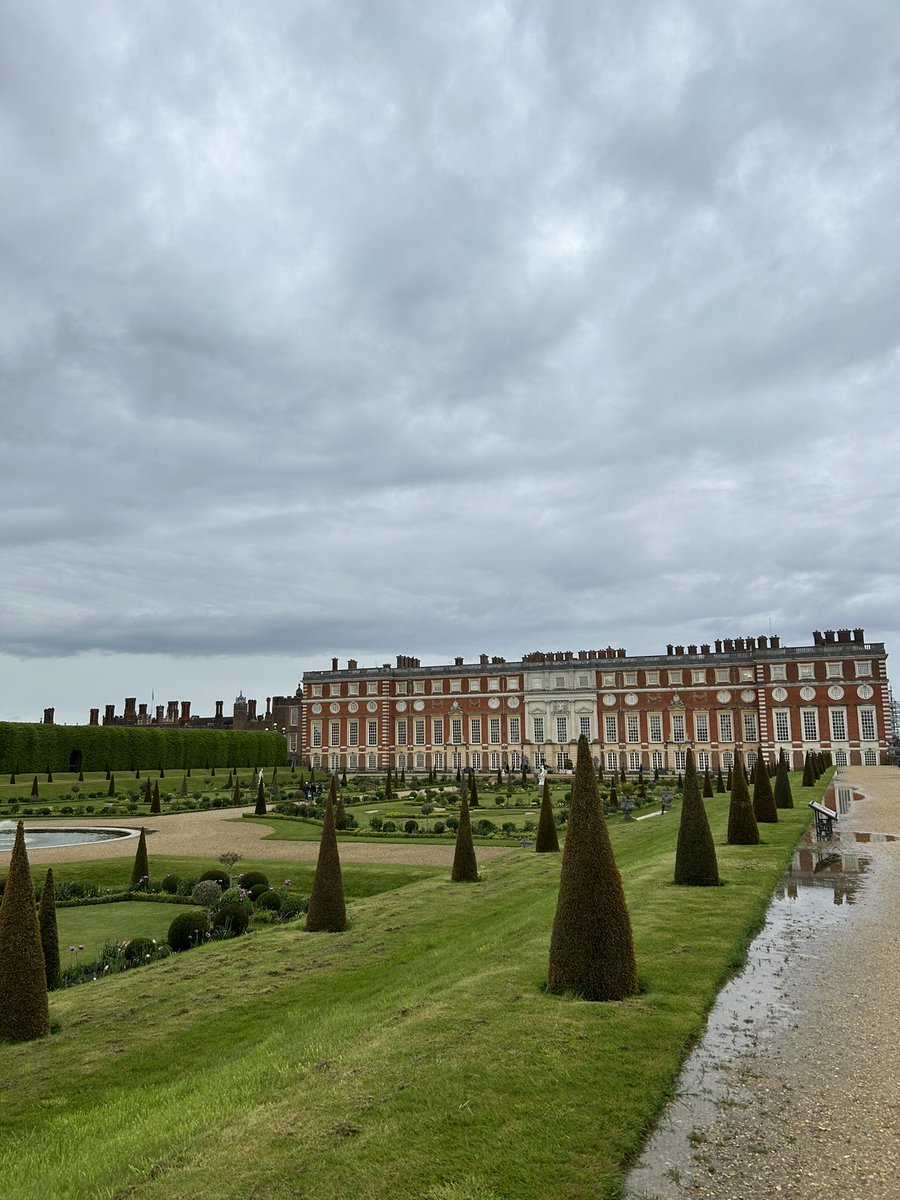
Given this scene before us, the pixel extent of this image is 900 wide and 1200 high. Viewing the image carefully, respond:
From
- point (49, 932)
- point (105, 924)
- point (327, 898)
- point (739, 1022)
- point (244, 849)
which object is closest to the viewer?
point (739, 1022)

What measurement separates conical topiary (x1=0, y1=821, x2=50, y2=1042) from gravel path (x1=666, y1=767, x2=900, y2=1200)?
7.06m

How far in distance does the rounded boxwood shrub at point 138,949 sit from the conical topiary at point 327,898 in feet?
8.12

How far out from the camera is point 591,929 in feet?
26.5

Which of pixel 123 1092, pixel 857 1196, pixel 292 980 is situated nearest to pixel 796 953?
pixel 857 1196

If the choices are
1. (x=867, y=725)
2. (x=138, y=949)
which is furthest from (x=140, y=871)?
(x=867, y=725)

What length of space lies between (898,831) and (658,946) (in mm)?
15033

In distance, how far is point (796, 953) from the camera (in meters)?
9.63

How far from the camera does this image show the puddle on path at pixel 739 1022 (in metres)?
4.80

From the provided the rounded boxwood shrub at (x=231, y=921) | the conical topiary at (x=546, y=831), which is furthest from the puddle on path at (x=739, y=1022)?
the rounded boxwood shrub at (x=231, y=921)

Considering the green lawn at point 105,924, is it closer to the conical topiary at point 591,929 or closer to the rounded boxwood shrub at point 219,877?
the rounded boxwood shrub at point 219,877

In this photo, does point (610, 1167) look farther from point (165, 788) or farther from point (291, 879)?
point (165, 788)

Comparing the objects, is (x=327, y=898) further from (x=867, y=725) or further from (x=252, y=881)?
(x=867, y=725)

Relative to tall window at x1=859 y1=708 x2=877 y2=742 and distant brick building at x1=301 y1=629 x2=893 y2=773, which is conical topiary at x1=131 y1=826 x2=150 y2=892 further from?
tall window at x1=859 y1=708 x2=877 y2=742

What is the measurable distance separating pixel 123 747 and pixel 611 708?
4096 centimetres
